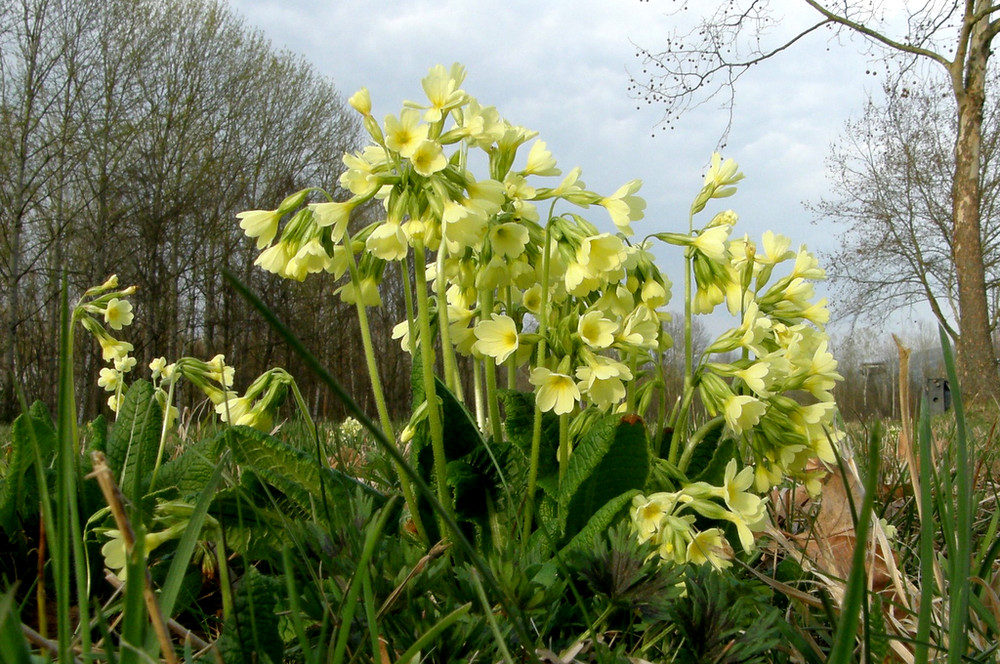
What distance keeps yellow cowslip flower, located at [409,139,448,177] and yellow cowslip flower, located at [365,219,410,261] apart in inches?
3.4

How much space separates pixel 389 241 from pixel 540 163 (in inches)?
14.4

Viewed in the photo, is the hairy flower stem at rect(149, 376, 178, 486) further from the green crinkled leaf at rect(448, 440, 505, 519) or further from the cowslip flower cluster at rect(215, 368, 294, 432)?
the green crinkled leaf at rect(448, 440, 505, 519)

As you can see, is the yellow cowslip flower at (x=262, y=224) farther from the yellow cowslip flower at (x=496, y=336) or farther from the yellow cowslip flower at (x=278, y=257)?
the yellow cowslip flower at (x=496, y=336)

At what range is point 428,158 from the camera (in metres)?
1.04

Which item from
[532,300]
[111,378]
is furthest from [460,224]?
[111,378]

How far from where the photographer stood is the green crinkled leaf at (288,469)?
1114 millimetres

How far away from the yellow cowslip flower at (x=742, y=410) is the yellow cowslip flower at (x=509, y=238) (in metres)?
0.40

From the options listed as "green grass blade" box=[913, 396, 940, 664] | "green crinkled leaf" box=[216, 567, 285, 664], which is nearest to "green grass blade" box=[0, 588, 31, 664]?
"green crinkled leaf" box=[216, 567, 285, 664]

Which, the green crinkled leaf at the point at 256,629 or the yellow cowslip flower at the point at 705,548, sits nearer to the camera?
the green crinkled leaf at the point at 256,629

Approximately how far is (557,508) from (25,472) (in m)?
0.84

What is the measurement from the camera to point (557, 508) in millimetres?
1226

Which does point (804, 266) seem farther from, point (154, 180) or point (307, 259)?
point (154, 180)

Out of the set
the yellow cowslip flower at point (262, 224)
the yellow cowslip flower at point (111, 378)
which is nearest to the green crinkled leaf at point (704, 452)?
the yellow cowslip flower at point (262, 224)

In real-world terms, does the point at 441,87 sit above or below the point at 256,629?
above
